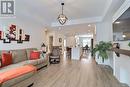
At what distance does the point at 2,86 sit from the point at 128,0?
3.29m

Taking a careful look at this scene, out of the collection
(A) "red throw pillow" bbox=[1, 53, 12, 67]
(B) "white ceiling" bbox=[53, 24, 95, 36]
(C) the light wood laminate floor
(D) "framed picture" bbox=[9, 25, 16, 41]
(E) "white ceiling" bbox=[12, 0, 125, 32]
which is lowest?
(C) the light wood laminate floor

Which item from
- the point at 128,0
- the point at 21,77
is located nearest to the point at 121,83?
the point at 128,0

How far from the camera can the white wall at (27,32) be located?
4922 millimetres

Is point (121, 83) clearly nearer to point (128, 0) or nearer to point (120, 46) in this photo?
point (120, 46)

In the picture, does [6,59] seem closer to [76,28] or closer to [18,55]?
[18,55]

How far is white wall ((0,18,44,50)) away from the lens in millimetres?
4922

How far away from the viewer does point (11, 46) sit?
5.19m

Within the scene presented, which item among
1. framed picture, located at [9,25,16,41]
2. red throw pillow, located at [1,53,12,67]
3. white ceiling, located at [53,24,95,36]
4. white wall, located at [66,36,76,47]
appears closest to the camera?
red throw pillow, located at [1,53,12,67]

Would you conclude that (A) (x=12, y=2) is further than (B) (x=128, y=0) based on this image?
Yes

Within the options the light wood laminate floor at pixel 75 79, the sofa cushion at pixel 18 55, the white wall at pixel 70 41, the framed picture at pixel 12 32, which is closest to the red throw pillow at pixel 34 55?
the sofa cushion at pixel 18 55

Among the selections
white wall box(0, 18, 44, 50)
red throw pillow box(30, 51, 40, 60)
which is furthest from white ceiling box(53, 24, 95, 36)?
red throw pillow box(30, 51, 40, 60)

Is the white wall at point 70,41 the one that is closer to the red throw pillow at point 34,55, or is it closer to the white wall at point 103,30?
the white wall at point 103,30

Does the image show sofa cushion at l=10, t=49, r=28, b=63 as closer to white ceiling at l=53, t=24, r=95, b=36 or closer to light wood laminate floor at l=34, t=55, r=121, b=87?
light wood laminate floor at l=34, t=55, r=121, b=87

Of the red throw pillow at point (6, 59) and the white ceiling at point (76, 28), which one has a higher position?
the white ceiling at point (76, 28)
